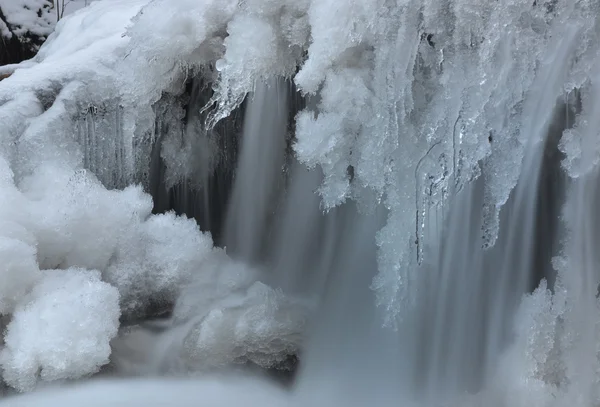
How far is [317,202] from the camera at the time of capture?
9.52 ft

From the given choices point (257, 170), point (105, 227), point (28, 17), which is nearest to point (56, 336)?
point (105, 227)

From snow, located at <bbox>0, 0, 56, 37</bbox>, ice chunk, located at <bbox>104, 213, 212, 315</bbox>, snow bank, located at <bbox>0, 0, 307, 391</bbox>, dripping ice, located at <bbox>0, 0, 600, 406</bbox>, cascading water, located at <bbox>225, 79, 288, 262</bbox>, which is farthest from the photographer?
snow, located at <bbox>0, 0, 56, 37</bbox>

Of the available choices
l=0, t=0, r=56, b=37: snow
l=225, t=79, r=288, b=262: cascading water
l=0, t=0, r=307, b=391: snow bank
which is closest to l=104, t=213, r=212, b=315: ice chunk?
l=0, t=0, r=307, b=391: snow bank

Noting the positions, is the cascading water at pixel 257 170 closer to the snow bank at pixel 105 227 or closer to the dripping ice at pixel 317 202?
the dripping ice at pixel 317 202

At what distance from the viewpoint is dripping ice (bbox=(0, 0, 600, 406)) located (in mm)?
2154

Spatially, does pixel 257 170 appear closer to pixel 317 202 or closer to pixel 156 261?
pixel 317 202

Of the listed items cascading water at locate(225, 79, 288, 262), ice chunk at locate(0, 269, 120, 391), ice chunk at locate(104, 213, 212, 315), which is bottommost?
ice chunk at locate(0, 269, 120, 391)

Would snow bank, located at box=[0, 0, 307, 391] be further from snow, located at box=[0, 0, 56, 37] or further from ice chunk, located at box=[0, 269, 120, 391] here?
snow, located at box=[0, 0, 56, 37]

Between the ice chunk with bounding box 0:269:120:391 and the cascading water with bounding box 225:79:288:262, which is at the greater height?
the cascading water with bounding box 225:79:288:262

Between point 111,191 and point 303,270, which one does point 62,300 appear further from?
point 303,270

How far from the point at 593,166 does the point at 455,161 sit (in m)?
0.42

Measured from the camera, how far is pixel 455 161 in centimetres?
214

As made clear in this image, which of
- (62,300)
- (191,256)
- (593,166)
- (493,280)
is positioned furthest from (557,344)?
(62,300)

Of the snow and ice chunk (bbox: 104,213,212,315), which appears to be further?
the snow
